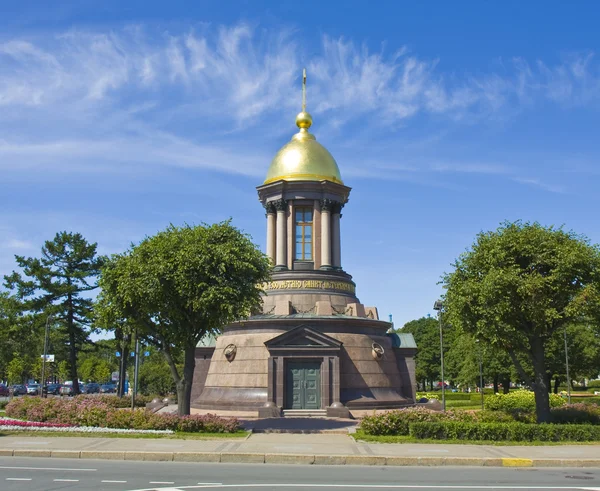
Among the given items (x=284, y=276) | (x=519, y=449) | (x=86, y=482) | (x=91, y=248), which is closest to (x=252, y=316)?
(x=284, y=276)

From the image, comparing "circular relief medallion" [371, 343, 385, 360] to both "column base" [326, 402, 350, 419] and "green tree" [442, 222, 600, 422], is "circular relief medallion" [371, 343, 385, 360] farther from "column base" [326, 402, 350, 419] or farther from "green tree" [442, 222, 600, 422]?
"green tree" [442, 222, 600, 422]

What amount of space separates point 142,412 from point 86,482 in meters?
11.5

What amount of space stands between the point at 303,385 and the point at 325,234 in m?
12.2

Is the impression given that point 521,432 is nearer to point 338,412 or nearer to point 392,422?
point 392,422

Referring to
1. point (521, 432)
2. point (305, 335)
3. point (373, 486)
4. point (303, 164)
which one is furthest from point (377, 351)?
point (373, 486)

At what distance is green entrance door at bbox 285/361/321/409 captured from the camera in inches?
1294

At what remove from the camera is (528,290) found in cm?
2583

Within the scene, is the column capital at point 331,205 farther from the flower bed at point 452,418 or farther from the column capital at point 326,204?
the flower bed at point 452,418

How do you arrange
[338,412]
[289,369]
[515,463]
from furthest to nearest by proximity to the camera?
[289,369] < [338,412] < [515,463]

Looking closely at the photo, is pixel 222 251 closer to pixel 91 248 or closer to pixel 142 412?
→ pixel 142 412

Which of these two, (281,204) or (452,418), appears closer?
(452,418)

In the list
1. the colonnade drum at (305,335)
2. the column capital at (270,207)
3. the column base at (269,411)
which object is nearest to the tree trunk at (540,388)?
the colonnade drum at (305,335)

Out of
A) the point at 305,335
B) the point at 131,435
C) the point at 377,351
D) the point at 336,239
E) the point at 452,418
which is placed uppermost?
the point at 336,239

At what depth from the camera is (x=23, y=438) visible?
21.3 meters
